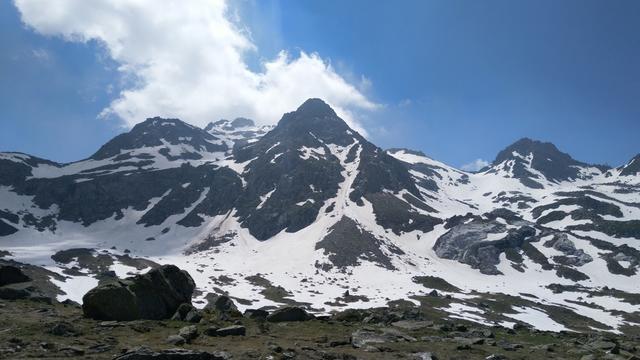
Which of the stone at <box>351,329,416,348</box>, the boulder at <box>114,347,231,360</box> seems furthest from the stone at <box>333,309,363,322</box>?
the boulder at <box>114,347,231,360</box>

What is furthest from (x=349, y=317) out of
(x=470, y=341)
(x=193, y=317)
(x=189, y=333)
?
(x=189, y=333)

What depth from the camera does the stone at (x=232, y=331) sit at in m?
23.6

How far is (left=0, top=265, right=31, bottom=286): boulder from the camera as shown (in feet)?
108

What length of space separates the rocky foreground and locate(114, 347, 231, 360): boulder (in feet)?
0.11

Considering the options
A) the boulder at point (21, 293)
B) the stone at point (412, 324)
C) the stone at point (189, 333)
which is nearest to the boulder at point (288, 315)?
the stone at point (412, 324)

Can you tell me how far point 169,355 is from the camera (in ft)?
56.4

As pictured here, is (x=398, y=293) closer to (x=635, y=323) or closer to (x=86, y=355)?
(x=635, y=323)

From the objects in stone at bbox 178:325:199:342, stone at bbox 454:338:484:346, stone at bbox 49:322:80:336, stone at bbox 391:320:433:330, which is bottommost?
stone at bbox 49:322:80:336

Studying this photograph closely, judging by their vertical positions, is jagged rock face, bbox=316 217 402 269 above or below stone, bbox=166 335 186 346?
above

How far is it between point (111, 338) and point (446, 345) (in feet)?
52.8

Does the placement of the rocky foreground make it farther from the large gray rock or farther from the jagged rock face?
the jagged rock face

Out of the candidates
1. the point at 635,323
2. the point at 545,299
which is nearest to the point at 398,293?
the point at 545,299

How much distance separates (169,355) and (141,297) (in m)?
11.7

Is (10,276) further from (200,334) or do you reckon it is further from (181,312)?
(200,334)
